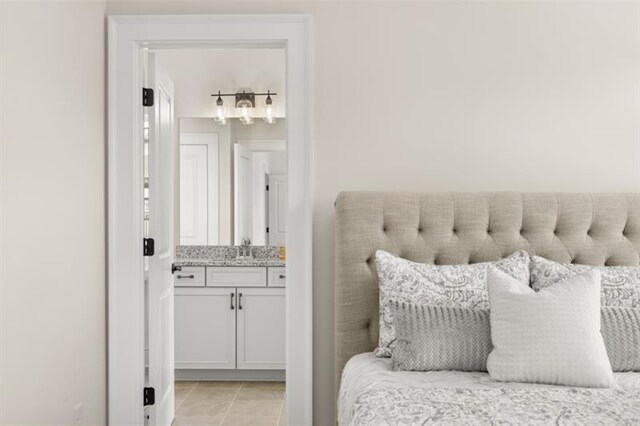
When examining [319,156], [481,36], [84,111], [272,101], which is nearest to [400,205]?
[319,156]

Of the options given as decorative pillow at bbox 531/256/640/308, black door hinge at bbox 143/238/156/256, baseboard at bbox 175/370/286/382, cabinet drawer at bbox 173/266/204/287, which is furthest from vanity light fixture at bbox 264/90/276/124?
decorative pillow at bbox 531/256/640/308

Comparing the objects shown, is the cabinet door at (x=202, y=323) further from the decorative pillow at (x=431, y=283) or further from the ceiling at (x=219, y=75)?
the decorative pillow at (x=431, y=283)

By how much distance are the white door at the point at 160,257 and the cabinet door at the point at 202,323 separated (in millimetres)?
926

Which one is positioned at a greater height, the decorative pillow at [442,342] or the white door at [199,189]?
the white door at [199,189]

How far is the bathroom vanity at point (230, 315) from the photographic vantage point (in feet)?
14.7

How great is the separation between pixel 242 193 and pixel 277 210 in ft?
1.08

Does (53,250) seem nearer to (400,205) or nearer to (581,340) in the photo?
(400,205)

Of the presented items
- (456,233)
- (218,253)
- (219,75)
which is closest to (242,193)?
(218,253)

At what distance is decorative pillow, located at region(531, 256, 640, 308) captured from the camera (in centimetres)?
246

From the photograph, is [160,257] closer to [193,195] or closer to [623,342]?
[193,195]

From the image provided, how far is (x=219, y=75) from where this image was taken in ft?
16.3

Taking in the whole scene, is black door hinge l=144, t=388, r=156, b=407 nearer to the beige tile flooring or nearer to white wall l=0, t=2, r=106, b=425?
white wall l=0, t=2, r=106, b=425

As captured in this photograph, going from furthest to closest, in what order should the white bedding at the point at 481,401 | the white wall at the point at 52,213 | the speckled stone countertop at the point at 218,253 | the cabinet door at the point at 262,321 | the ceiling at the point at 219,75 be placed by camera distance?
the speckled stone countertop at the point at 218,253, the ceiling at the point at 219,75, the cabinet door at the point at 262,321, the white wall at the point at 52,213, the white bedding at the point at 481,401

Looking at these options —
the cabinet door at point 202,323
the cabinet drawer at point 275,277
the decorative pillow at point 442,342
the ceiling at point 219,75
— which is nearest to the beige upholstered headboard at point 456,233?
the decorative pillow at point 442,342
